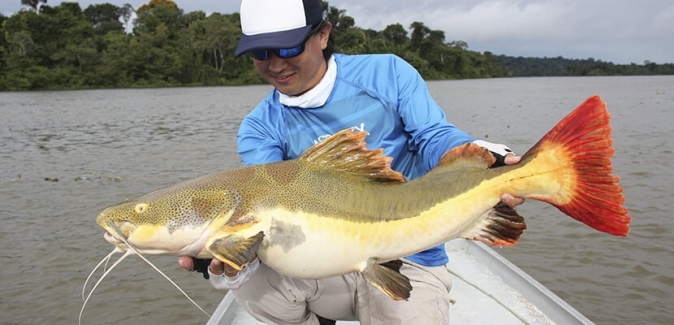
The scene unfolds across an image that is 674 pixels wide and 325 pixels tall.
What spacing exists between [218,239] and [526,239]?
6954 mm

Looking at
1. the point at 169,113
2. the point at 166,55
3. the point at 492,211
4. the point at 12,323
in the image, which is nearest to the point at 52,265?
the point at 12,323

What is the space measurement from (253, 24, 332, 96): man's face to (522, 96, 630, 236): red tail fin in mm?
1318

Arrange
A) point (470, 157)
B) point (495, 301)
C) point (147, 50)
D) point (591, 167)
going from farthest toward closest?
point (147, 50) → point (495, 301) → point (470, 157) → point (591, 167)

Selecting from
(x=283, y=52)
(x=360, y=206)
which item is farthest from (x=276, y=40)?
(x=360, y=206)

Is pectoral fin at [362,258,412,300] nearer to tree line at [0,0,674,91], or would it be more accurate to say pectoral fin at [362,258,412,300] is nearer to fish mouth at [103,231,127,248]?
fish mouth at [103,231,127,248]

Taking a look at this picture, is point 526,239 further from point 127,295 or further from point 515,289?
point 127,295

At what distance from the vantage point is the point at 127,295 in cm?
707

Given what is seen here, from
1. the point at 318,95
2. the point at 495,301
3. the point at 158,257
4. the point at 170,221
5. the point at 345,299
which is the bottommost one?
the point at 158,257

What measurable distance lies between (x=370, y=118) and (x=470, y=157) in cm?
85

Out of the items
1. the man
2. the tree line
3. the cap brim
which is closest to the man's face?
the man

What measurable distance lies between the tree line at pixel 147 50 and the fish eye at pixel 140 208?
178 feet

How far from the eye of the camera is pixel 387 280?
8.22ft

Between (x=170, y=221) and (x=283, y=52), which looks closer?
(x=170, y=221)

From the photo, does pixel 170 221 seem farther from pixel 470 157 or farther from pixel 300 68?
pixel 470 157
